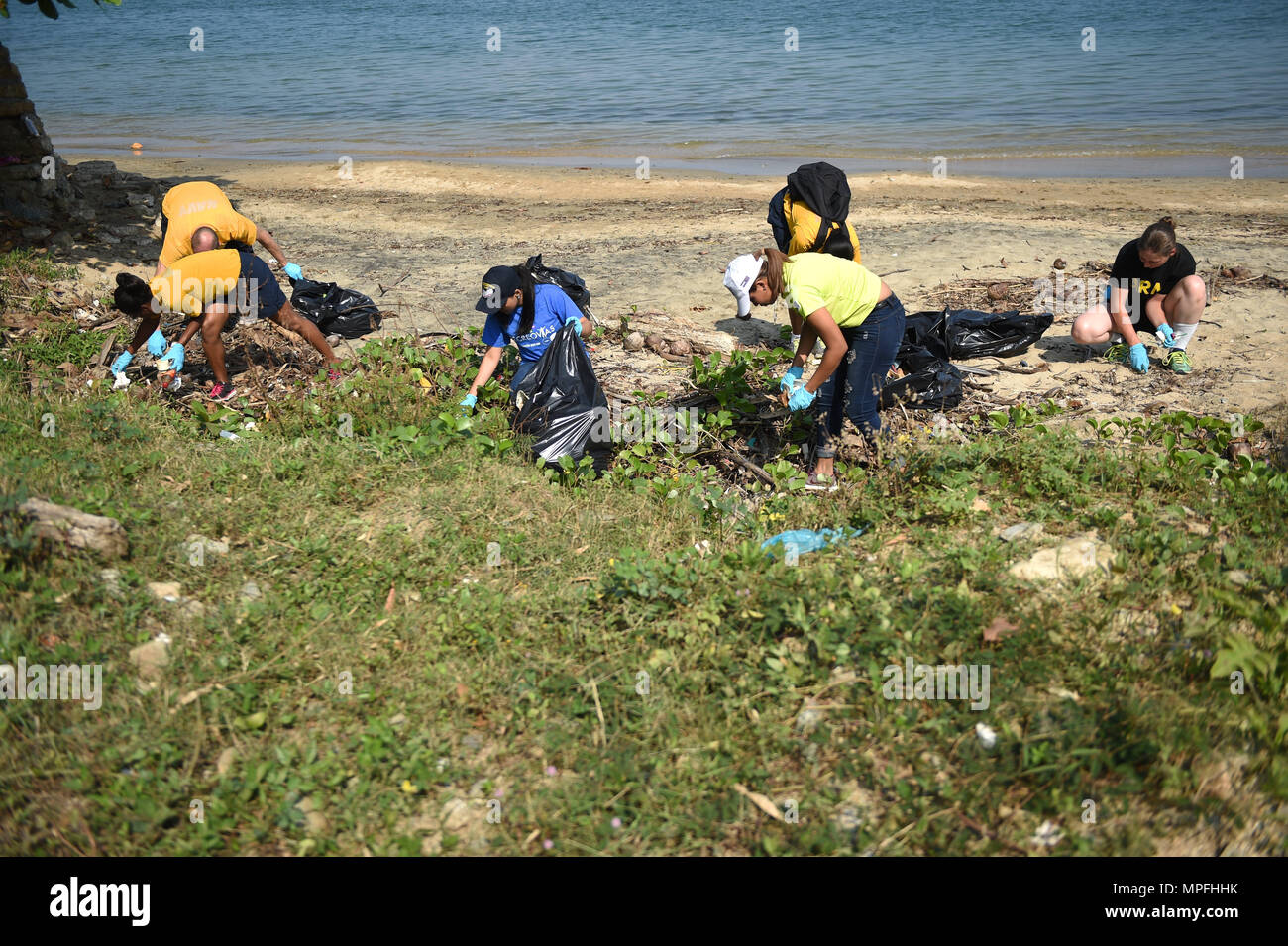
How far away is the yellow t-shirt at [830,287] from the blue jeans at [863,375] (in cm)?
10

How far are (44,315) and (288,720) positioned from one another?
5.33 metres

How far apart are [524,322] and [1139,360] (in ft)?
13.9

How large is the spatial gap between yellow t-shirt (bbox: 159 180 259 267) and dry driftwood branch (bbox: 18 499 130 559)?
111 inches

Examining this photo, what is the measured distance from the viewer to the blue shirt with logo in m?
5.25

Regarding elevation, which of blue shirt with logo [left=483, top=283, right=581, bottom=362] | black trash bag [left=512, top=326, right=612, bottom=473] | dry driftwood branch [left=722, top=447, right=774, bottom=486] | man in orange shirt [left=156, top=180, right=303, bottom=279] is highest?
man in orange shirt [left=156, top=180, right=303, bottom=279]

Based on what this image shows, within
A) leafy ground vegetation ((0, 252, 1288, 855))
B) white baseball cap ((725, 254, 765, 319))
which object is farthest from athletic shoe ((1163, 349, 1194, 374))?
white baseball cap ((725, 254, 765, 319))

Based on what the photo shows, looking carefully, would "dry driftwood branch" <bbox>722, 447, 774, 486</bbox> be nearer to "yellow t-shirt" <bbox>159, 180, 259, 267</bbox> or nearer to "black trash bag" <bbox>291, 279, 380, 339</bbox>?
"black trash bag" <bbox>291, 279, 380, 339</bbox>

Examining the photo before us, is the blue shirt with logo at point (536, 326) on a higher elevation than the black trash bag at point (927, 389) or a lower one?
higher

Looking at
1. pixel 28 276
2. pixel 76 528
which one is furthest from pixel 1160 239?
pixel 28 276

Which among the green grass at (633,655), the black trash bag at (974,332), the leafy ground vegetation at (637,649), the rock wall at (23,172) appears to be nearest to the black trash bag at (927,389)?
the black trash bag at (974,332)

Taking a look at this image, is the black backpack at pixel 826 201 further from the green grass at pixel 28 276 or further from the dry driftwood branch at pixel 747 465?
the green grass at pixel 28 276

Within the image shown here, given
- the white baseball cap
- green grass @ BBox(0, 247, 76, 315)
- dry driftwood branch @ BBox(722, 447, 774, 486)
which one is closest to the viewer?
the white baseball cap

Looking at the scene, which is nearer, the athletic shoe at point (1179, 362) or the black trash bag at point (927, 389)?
the black trash bag at point (927, 389)

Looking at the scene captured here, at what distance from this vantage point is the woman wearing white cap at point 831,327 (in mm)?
4375
